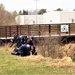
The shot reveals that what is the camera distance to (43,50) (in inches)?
906

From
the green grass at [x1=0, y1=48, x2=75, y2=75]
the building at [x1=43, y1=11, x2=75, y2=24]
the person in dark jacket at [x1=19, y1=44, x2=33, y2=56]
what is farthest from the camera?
the building at [x1=43, y1=11, x2=75, y2=24]

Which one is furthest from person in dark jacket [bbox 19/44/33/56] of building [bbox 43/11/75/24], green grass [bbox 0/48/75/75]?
building [bbox 43/11/75/24]

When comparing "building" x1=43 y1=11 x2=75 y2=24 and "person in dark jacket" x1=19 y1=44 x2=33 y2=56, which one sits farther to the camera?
"building" x1=43 y1=11 x2=75 y2=24

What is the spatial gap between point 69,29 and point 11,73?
72.0ft

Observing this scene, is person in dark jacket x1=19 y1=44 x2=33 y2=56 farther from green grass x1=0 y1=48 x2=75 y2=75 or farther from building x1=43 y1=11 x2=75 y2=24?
building x1=43 y1=11 x2=75 y2=24

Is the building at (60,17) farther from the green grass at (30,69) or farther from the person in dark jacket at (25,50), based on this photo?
the green grass at (30,69)

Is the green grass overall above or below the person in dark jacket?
below

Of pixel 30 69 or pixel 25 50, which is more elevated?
pixel 25 50

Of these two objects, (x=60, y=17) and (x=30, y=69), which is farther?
(x=60, y=17)

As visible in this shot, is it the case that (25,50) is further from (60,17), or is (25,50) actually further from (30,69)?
(60,17)

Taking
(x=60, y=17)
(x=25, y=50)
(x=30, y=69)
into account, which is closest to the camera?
(x=30, y=69)

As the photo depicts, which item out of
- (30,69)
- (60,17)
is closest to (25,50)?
(30,69)

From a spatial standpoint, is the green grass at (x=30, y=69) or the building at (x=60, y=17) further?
the building at (x=60, y=17)

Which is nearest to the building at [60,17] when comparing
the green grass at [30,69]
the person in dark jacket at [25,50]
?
the person in dark jacket at [25,50]
